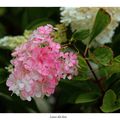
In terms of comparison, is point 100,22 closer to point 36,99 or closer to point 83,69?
point 83,69

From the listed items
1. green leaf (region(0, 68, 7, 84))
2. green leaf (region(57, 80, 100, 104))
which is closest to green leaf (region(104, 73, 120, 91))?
green leaf (region(57, 80, 100, 104))

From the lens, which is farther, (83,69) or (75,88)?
(75,88)

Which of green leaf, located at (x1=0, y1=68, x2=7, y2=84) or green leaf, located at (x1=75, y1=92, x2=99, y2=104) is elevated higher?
A: green leaf, located at (x1=0, y1=68, x2=7, y2=84)

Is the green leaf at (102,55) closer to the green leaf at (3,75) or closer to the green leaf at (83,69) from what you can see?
the green leaf at (83,69)

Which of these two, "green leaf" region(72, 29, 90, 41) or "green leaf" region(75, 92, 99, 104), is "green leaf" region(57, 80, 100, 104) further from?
"green leaf" region(72, 29, 90, 41)

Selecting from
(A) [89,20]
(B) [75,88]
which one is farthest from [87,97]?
(A) [89,20]
